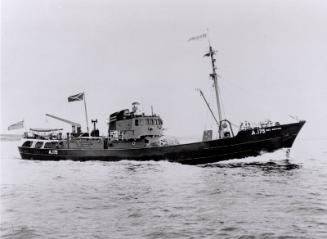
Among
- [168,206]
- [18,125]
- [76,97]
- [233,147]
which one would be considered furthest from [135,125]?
[168,206]

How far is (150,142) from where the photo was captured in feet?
131

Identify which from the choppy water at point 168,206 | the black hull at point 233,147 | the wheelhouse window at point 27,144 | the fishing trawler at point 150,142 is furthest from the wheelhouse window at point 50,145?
the choppy water at point 168,206

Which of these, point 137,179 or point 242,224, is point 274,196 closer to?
point 242,224

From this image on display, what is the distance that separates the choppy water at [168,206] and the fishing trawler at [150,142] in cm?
709

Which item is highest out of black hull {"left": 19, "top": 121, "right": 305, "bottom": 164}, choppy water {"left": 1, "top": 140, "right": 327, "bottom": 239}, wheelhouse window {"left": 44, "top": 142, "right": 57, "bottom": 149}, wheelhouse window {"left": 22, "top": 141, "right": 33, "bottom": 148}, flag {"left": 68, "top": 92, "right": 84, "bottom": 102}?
flag {"left": 68, "top": 92, "right": 84, "bottom": 102}

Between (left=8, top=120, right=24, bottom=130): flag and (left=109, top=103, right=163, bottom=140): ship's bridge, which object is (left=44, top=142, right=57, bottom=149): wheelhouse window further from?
(left=109, top=103, right=163, bottom=140): ship's bridge

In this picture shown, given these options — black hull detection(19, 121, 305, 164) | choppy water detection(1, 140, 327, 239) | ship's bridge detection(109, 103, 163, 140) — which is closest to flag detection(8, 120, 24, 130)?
ship's bridge detection(109, 103, 163, 140)

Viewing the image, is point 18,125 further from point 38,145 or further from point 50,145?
point 38,145

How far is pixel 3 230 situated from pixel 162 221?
5.30 metres

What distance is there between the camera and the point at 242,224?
43.6 feet

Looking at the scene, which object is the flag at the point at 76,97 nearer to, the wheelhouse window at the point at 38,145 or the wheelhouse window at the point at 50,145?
the wheelhouse window at the point at 50,145

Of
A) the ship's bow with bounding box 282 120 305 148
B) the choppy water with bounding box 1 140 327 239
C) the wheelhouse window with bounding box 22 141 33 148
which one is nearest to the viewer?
the choppy water with bounding box 1 140 327 239

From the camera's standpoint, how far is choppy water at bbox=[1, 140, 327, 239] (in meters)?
12.8

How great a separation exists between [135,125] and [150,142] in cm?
244
